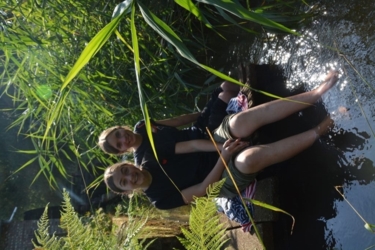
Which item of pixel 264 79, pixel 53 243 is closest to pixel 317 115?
pixel 264 79

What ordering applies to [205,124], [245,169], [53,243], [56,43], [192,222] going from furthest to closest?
[56,43] → [205,124] → [245,169] → [53,243] → [192,222]

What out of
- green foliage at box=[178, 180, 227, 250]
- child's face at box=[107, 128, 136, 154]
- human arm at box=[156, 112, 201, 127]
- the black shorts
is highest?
human arm at box=[156, 112, 201, 127]

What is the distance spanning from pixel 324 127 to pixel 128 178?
97cm

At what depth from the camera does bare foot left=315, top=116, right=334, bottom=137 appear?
7.14ft

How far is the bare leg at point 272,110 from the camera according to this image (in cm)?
217

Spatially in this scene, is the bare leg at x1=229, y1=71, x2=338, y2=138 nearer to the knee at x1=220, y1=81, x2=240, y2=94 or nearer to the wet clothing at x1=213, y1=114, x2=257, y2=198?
the wet clothing at x1=213, y1=114, x2=257, y2=198

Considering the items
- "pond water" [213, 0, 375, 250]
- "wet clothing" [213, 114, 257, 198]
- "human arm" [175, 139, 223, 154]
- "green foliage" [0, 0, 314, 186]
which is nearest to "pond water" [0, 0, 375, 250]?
"pond water" [213, 0, 375, 250]

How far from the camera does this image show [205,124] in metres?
2.68

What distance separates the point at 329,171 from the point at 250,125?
0.41 metres

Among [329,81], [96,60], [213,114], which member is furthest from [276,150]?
[96,60]

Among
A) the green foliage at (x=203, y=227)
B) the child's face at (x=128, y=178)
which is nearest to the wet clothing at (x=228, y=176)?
the child's face at (x=128, y=178)

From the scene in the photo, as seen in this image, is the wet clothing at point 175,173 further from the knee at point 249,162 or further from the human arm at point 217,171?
the knee at point 249,162

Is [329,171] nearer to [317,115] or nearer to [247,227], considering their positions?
[317,115]

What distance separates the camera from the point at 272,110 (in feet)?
7.17
